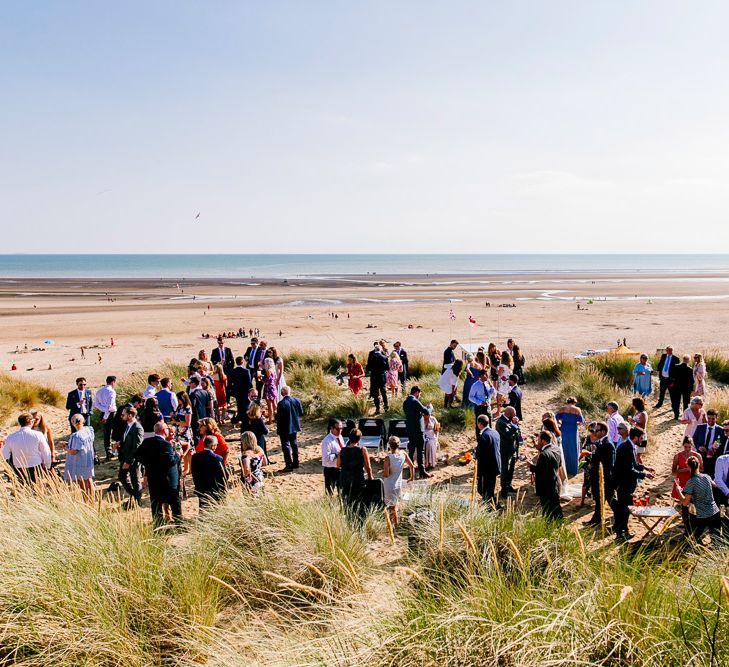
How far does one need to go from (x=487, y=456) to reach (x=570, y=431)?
2444 millimetres

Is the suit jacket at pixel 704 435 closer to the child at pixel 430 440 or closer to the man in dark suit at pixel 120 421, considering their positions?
the child at pixel 430 440

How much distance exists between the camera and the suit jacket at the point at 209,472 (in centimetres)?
661

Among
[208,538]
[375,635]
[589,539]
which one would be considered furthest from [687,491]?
[208,538]

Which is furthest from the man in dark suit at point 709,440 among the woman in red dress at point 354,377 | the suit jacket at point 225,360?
the suit jacket at point 225,360

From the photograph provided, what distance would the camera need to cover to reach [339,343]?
24875 mm

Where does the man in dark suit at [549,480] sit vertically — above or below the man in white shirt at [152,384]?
below

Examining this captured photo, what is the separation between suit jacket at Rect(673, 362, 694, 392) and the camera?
37.5 feet

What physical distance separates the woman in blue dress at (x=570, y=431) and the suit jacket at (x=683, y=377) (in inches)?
155

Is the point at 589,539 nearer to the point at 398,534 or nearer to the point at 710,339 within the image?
the point at 398,534

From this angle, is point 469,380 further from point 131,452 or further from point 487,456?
point 131,452

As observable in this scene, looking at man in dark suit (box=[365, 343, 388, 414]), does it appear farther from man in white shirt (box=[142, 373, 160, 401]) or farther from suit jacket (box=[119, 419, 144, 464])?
suit jacket (box=[119, 419, 144, 464])

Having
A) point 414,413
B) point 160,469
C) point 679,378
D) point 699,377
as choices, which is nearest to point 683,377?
point 679,378

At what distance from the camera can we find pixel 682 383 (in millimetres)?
11539

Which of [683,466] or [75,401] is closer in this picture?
[683,466]
